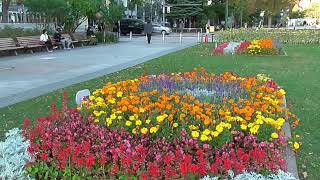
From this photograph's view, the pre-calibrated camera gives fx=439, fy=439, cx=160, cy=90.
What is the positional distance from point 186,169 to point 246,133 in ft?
3.88

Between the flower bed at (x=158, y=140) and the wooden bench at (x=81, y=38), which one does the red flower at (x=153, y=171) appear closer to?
the flower bed at (x=158, y=140)

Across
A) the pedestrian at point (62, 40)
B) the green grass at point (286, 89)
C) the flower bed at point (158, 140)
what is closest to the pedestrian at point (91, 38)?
the pedestrian at point (62, 40)

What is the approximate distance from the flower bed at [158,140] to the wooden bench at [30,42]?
16.8m

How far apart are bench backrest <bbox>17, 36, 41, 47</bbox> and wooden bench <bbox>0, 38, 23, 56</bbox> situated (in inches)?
20.1

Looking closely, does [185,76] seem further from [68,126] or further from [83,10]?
[83,10]

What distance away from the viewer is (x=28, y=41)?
2200 centimetres

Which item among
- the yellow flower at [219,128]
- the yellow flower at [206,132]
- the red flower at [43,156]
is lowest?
the red flower at [43,156]

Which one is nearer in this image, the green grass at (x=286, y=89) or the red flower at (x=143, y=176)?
the red flower at (x=143, y=176)

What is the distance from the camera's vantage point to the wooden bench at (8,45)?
65.1 feet

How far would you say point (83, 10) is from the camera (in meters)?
27.2

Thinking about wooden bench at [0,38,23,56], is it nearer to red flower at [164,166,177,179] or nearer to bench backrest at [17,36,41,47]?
bench backrest at [17,36,41,47]

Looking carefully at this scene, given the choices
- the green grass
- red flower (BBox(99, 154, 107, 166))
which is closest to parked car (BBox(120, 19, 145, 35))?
the green grass

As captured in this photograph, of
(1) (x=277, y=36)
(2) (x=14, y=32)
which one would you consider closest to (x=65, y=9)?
(2) (x=14, y=32)

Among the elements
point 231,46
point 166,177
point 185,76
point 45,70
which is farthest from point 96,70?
point 166,177
